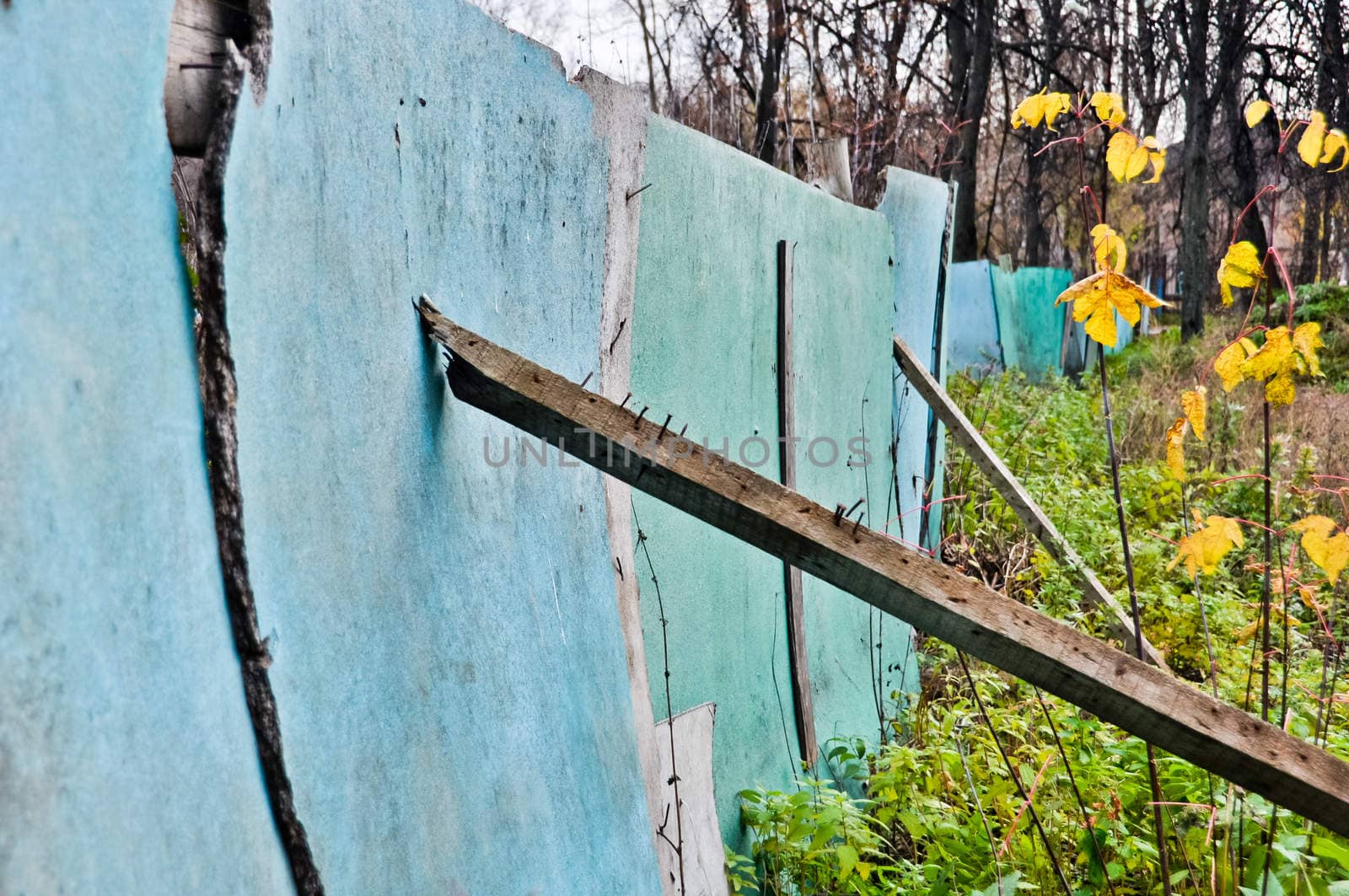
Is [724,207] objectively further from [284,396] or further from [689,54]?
[689,54]

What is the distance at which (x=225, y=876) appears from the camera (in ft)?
3.60

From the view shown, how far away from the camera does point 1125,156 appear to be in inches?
74.2

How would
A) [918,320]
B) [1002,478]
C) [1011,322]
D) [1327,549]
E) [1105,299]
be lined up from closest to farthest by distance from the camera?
[1327,549] → [1105,299] → [1002,478] → [918,320] → [1011,322]

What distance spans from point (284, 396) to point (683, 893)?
1554 millimetres

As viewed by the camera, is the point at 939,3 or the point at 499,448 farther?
the point at 939,3

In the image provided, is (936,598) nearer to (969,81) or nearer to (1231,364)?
(1231,364)

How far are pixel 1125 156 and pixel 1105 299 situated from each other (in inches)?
11.9

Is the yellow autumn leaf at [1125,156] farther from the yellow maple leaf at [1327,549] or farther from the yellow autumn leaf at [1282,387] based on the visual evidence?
the yellow maple leaf at [1327,549]

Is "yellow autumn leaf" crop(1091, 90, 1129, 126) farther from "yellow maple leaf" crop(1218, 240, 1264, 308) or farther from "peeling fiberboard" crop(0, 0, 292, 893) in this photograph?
"peeling fiberboard" crop(0, 0, 292, 893)

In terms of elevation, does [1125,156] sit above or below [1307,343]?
above

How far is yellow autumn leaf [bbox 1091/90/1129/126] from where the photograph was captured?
1857mm

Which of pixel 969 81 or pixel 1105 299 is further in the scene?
pixel 969 81

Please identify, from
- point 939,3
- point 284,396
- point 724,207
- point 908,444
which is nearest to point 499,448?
point 284,396

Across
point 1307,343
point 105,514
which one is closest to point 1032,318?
point 1307,343
